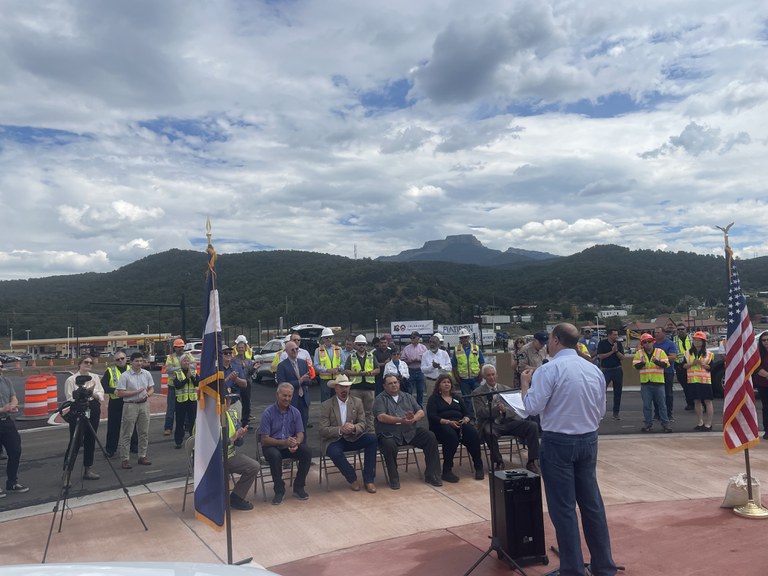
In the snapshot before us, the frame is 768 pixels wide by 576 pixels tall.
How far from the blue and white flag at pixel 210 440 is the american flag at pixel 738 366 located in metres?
5.37

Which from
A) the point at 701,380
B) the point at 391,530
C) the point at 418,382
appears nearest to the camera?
the point at 391,530

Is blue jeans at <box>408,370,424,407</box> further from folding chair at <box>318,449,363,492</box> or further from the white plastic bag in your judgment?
the white plastic bag

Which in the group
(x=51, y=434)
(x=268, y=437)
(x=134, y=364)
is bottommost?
(x=51, y=434)

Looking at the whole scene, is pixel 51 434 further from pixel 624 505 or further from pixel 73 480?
pixel 624 505

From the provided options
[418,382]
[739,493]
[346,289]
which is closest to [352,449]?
[739,493]

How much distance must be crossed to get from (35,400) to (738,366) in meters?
15.1

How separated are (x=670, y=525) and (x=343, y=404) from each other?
3.91 m

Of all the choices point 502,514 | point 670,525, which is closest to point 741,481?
point 670,525

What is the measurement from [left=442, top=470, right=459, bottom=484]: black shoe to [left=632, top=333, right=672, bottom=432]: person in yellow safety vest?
4.72 meters

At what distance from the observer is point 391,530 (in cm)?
604

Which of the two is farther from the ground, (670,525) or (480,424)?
(480,424)

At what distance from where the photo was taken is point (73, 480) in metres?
8.30

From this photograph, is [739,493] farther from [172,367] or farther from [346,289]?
[346,289]

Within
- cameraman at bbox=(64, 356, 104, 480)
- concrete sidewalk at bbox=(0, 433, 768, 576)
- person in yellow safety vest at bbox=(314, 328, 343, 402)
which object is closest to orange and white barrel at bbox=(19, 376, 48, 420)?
cameraman at bbox=(64, 356, 104, 480)
